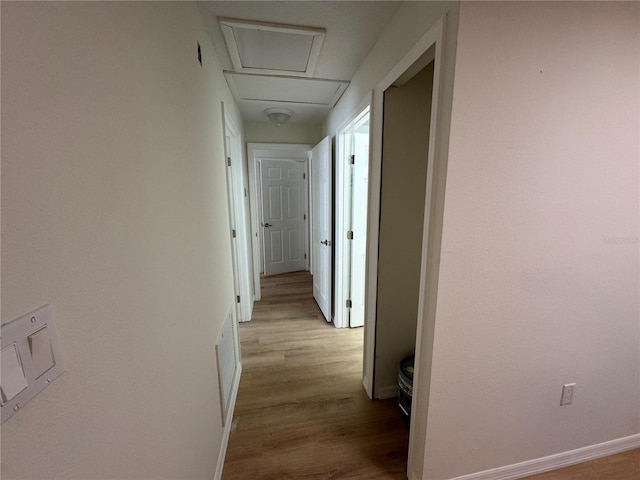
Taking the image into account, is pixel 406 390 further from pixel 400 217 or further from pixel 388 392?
pixel 400 217

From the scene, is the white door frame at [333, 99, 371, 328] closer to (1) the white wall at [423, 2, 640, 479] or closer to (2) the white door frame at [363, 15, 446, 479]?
(2) the white door frame at [363, 15, 446, 479]

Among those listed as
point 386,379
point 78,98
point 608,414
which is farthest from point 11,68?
point 608,414

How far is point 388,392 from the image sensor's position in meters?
1.85

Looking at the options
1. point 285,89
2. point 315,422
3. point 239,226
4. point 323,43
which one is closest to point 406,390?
point 315,422

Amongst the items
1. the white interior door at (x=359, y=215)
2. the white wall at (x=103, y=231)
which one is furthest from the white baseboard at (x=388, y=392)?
the white wall at (x=103, y=231)

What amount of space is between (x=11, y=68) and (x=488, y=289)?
1.43 metres

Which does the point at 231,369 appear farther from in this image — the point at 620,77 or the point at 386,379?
the point at 620,77

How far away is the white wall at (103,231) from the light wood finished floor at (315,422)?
517 mm

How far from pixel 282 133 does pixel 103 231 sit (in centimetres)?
296

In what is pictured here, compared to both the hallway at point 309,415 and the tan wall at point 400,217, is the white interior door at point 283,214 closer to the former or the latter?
the hallway at point 309,415

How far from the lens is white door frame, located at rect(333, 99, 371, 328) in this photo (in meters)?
2.34

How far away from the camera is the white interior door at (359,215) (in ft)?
7.63

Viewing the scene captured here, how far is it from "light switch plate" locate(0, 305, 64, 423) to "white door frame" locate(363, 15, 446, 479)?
3.63ft

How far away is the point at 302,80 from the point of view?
200 centimetres
